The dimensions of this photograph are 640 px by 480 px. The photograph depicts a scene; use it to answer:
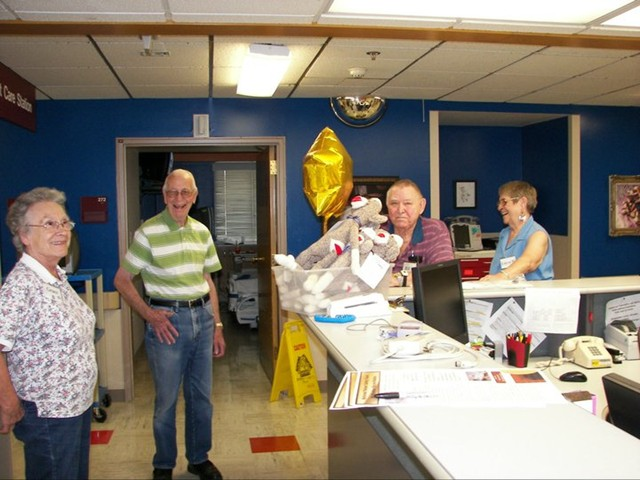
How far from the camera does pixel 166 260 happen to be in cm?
308

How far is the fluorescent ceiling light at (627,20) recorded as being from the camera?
2916mm

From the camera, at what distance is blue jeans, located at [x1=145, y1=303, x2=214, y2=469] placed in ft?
10.0

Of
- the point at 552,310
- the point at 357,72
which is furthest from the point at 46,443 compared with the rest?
the point at 357,72

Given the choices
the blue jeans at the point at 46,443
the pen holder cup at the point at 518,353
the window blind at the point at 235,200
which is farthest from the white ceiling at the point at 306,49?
the window blind at the point at 235,200

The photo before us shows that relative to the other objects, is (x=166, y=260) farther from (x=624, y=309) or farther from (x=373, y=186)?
(x=373, y=186)

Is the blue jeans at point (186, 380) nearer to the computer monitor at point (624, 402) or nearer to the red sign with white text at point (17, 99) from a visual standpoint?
the red sign with white text at point (17, 99)

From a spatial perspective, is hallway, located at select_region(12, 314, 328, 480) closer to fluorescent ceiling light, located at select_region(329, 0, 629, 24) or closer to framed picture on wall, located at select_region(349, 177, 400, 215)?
framed picture on wall, located at select_region(349, 177, 400, 215)

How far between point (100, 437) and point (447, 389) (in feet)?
10.5

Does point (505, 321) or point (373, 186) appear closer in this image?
point (505, 321)

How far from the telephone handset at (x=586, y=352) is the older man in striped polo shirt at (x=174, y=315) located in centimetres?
177

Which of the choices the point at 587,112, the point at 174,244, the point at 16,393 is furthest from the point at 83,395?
the point at 587,112

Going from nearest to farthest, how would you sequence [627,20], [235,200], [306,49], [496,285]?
[496,285] < [627,20] < [306,49] < [235,200]

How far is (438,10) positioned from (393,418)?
2166 mm

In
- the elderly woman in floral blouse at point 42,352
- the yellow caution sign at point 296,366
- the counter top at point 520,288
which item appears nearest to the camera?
the elderly woman in floral blouse at point 42,352
